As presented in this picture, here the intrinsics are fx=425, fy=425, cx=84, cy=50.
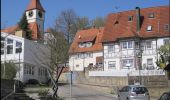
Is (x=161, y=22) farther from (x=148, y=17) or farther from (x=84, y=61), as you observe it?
(x=84, y=61)

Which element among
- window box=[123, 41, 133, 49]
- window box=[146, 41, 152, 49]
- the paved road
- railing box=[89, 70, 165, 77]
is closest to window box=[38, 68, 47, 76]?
railing box=[89, 70, 165, 77]

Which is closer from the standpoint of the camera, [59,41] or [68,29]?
[59,41]

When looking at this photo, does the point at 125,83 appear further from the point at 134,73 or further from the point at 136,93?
the point at 136,93

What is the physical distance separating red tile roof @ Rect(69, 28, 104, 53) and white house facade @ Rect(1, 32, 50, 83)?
1342cm

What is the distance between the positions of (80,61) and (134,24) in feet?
45.1

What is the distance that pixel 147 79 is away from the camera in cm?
5144

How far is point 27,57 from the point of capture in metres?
59.1

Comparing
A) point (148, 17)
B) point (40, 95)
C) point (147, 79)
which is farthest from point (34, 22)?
point (40, 95)

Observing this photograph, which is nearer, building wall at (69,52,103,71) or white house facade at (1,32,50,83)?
white house facade at (1,32,50,83)

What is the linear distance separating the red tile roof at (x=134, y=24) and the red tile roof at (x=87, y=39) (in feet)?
21.2

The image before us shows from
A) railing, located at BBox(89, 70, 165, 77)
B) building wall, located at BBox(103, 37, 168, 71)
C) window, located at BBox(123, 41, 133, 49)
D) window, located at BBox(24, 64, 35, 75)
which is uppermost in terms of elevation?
window, located at BBox(123, 41, 133, 49)

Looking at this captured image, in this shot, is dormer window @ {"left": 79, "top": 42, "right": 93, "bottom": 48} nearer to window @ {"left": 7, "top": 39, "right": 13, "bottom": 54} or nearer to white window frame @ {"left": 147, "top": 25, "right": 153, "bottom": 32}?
white window frame @ {"left": 147, "top": 25, "right": 153, "bottom": 32}

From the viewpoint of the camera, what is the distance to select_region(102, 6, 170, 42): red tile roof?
210 ft

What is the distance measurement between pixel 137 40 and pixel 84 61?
47.6 feet
